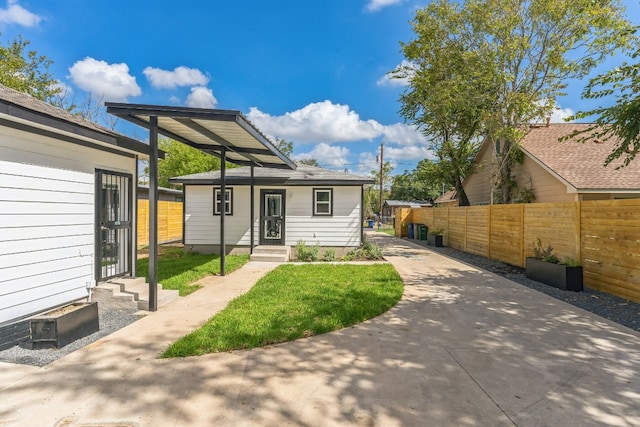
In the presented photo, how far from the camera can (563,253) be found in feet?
24.0

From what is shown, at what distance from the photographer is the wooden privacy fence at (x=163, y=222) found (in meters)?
14.5

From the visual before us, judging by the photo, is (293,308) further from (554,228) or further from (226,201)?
(226,201)

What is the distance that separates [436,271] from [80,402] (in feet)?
26.2

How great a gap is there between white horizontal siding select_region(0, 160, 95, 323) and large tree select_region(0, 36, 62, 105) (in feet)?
56.2

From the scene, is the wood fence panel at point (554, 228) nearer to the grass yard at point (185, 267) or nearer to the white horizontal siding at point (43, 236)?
the grass yard at point (185, 267)

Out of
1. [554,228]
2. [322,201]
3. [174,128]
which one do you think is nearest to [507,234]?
[554,228]

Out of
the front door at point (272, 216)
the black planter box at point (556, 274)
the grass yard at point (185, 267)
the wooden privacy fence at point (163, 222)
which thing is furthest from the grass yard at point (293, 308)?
the wooden privacy fence at point (163, 222)

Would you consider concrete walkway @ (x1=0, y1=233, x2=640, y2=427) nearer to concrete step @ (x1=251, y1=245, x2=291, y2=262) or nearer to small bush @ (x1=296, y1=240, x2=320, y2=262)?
concrete step @ (x1=251, y1=245, x2=291, y2=262)

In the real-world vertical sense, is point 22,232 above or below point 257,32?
below

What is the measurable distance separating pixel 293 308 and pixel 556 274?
569 centimetres

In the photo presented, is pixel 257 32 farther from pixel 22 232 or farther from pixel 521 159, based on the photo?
pixel 521 159

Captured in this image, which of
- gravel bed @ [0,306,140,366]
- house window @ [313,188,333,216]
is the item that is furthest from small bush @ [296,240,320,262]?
gravel bed @ [0,306,140,366]

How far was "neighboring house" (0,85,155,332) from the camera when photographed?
149 inches

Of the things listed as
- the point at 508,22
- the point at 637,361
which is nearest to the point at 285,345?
the point at 637,361
